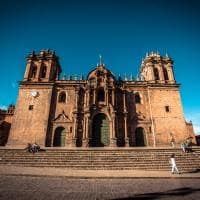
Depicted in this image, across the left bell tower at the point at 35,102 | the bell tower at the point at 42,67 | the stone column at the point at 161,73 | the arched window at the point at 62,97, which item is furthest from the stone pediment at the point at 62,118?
the stone column at the point at 161,73

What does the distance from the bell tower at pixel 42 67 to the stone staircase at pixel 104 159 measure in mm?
14097

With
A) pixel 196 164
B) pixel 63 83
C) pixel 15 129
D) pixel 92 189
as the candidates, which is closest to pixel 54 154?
pixel 92 189

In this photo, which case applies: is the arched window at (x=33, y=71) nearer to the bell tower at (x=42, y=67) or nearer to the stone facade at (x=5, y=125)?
the bell tower at (x=42, y=67)

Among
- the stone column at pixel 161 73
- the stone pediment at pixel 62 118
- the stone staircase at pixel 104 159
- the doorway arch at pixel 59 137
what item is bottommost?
the stone staircase at pixel 104 159

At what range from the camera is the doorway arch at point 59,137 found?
22.8 meters

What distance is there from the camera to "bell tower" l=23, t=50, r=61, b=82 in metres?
27.0

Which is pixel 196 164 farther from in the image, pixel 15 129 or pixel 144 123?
pixel 15 129

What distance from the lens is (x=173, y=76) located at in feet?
91.5

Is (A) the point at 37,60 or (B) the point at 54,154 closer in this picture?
(B) the point at 54,154

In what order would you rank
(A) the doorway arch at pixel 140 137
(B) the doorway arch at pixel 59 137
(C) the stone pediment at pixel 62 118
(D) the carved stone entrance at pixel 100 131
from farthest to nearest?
(C) the stone pediment at pixel 62 118 → (A) the doorway arch at pixel 140 137 → (B) the doorway arch at pixel 59 137 → (D) the carved stone entrance at pixel 100 131

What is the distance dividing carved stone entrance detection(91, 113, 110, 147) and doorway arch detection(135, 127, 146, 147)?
4.11m

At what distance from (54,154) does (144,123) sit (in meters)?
13.9

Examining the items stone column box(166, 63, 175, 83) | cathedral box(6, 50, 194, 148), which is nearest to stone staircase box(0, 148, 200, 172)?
cathedral box(6, 50, 194, 148)

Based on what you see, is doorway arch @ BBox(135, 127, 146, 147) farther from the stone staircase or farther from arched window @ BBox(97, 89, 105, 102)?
the stone staircase
